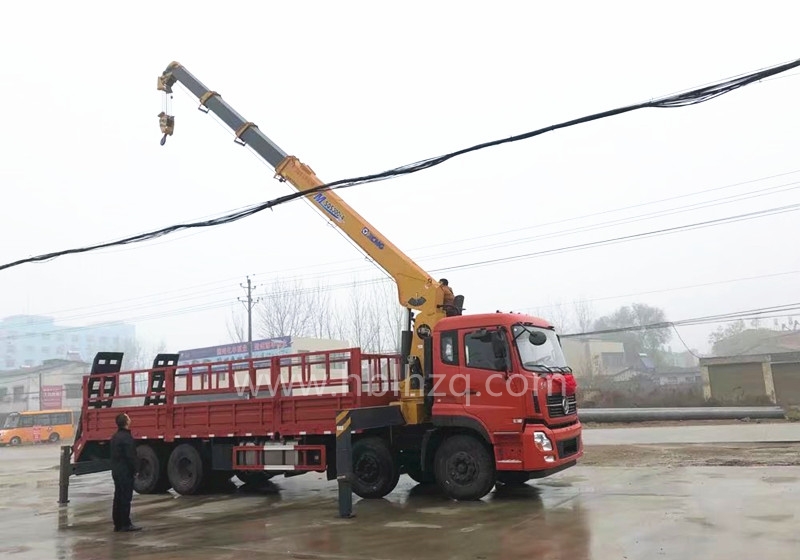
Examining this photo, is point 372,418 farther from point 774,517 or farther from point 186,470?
point 774,517

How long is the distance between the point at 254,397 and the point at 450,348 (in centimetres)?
376

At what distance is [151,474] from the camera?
1288cm

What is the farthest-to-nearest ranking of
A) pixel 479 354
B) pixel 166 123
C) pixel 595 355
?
1. pixel 595 355
2. pixel 166 123
3. pixel 479 354

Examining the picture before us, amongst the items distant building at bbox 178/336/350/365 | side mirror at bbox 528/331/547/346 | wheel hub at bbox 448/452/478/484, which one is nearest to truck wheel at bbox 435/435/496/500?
wheel hub at bbox 448/452/478/484

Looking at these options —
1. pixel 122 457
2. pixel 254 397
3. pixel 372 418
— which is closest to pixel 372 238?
pixel 372 418

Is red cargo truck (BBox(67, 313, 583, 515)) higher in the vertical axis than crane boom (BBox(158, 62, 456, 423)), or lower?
lower

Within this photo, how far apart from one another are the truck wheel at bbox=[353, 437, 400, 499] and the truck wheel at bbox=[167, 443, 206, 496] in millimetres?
3308

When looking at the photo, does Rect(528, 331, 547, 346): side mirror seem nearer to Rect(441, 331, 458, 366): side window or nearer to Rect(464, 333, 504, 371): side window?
Rect(464, 333, 504, 371): side window

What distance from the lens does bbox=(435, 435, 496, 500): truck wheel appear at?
388 inches

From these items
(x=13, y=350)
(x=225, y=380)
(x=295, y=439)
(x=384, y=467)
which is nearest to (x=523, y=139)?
(x=384, y=467)

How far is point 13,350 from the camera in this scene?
134750 mm

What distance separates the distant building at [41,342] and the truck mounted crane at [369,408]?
11749 centimetres

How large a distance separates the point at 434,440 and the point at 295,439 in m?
2.46

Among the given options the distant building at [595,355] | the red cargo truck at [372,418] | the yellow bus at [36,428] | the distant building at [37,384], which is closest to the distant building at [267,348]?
the yellow bus at [36,428]
